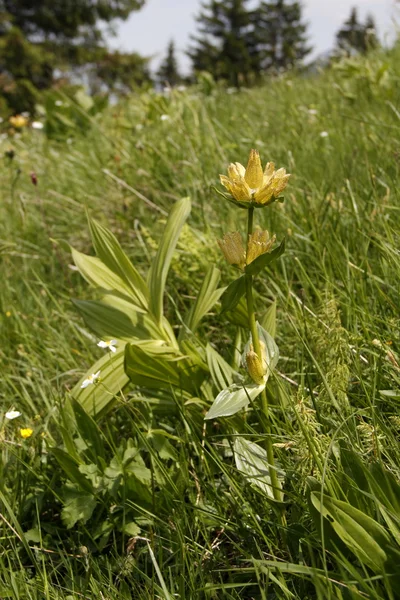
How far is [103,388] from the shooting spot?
3.66ft

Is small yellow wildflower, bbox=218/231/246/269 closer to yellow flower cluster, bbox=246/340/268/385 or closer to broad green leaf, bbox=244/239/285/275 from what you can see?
broad green leaf, bbox=244/239/285/275

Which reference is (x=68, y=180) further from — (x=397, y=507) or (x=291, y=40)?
(x=291, y=40)

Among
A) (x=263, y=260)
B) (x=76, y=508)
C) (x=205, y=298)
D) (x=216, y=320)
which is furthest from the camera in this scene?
(x=216, y=320)

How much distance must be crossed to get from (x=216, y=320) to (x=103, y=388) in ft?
1.25

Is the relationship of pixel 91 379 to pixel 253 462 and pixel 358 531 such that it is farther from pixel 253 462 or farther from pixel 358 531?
pixel 358 531

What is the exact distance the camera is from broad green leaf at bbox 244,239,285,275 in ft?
2.65

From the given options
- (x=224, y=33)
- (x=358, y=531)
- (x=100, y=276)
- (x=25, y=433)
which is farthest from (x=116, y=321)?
(x=224, y=33)

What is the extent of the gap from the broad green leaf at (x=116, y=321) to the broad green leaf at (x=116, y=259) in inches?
1.6

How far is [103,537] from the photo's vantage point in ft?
3.20

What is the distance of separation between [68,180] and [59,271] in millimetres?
802

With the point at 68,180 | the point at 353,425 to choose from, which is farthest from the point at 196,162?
the point at 353,425

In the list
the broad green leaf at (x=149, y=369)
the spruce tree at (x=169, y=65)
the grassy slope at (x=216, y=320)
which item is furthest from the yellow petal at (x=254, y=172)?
the spruce tree at (x=169, y=65)

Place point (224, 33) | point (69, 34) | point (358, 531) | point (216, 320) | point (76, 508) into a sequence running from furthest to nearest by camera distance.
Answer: point (224, 33) → point (69, 34) → point (216, 320) → point (76, 508) → point (358, 531)

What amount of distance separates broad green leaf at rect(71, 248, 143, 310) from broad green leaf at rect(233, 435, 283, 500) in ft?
1.47
